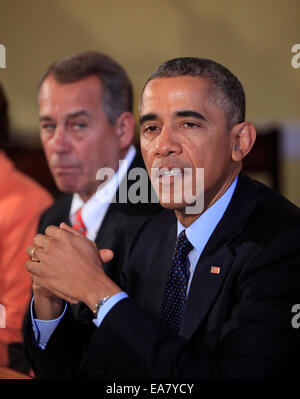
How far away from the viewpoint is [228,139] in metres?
1.05

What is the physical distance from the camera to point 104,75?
5.30ft

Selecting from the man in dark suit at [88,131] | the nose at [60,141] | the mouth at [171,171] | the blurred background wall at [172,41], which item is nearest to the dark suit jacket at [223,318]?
the mouth at [171,171]

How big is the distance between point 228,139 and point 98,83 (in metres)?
0.66

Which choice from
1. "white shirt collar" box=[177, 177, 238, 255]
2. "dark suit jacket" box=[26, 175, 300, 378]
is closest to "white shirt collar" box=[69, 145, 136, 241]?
"dark suit jacket" box=[26, 175, 300, 378]

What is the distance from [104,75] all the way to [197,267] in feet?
2.52

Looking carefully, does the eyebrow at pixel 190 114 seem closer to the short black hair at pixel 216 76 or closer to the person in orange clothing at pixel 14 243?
the short black hair at pixel 216 76

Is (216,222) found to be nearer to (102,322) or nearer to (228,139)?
(228,139)

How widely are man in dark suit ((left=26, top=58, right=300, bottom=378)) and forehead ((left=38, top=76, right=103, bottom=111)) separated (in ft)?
1.78

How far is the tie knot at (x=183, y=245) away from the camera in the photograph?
1.11 m

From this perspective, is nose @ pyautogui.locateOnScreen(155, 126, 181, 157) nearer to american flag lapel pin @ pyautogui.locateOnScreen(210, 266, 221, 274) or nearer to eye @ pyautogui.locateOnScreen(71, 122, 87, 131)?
american flag lapel pin @ pyautogui.locateOnScreen(210, 266, 221, 274)

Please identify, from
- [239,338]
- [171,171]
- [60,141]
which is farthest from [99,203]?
[239,338]

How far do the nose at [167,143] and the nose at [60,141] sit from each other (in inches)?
23.4
